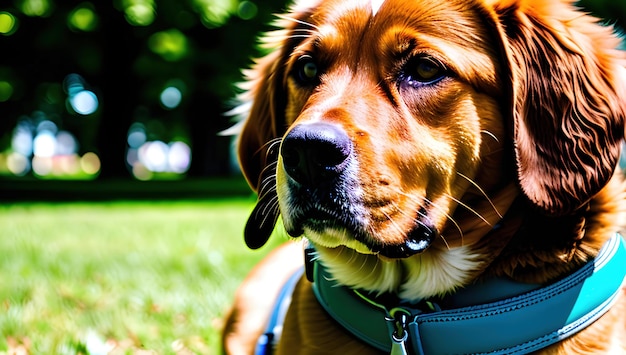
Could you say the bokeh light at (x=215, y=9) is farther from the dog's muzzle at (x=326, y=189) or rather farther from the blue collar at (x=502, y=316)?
the blue collar at (x=502, y=316)

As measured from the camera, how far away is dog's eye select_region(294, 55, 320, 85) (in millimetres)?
3020

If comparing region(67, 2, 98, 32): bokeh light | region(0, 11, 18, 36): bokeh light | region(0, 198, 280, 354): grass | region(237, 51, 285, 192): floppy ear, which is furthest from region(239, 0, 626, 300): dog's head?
region(0, 11, 18, 36): bokeh light

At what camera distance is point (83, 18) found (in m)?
16.1

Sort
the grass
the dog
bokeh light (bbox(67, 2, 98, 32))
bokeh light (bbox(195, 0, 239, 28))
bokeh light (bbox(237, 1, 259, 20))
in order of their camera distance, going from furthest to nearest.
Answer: bokeh light (bbox(237, 1, 259, 20)) < bokeh light (bbox(67, 2, 98, 32)) < bokeh light (bbox(195, 0, 239, 28)) < the grass < the dog

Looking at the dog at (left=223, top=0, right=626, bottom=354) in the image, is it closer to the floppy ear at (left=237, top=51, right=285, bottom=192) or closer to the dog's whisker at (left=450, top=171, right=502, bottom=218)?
the dog's whisker at (left=450, top=171, right=502, bottom=218)

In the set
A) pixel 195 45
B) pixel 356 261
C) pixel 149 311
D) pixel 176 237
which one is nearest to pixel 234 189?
pixel 195 45

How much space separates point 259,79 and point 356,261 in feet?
4.33

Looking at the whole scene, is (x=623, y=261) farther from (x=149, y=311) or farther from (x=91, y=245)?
(x=91, y=245)

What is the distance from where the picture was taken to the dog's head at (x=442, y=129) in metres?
2.44

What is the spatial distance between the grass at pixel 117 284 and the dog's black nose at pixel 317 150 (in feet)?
5.95

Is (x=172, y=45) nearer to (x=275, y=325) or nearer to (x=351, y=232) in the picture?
(x=275, y=325)

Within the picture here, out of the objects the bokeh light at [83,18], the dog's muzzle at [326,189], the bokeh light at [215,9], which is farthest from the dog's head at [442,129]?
the bokeh light at [83,18]

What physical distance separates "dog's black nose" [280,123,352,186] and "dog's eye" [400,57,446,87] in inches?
19.0

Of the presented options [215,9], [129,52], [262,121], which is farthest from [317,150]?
[129,52]
